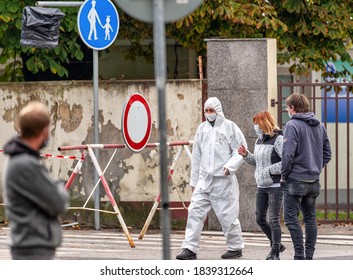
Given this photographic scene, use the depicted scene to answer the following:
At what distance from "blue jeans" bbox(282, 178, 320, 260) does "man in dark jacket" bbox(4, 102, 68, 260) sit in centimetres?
529

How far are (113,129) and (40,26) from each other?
5.60ft

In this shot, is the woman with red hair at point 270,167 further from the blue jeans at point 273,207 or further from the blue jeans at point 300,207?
the blue jeans at point 300,207

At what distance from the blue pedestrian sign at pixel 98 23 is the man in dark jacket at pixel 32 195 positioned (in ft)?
29.3

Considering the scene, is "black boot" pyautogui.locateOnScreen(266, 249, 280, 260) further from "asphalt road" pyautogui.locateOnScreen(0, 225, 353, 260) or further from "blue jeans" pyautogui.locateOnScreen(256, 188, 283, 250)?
→ "asphalt road" pyautogui.locateOnScreen(0, 225, 353, 260)

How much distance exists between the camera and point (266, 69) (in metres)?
A: 16.7

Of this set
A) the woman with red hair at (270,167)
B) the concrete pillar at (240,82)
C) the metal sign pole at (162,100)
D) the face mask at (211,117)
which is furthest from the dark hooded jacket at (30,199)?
the concrete pillar at (240,82)

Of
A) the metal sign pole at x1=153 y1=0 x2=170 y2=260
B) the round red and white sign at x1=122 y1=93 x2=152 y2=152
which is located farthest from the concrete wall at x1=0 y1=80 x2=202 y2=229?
the metal sign pole at x1=153 y1=0 x2=170 y2=260

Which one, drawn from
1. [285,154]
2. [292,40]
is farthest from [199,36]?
[285,154]

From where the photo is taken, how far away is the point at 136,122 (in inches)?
574

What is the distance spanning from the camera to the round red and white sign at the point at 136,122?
1450cm

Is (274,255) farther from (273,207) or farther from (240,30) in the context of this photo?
(240,30)
